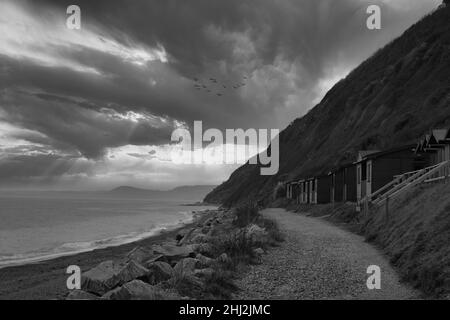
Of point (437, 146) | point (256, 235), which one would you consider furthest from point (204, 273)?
point (437, 146)

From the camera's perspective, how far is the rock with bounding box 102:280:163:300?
8.84 m

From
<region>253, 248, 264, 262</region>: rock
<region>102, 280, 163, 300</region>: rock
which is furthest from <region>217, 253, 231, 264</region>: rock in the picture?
<region>102, 280, 163, 300</region>: rock

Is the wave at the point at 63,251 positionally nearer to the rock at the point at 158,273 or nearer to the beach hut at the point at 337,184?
the rock at the point at 158,273

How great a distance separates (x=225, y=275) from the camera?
10.6 meters

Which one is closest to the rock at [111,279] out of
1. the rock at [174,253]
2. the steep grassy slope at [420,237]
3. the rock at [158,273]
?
the rock at [158,273]

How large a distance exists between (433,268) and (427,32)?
87839 millimetres

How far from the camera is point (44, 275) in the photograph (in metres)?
24.3

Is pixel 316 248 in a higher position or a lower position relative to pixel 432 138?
lower

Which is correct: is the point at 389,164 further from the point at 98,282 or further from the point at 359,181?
the point at 98,282

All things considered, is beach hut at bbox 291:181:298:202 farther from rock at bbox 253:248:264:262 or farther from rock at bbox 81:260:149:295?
rock at bbox 81:260:149:295

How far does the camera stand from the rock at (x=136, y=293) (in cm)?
884

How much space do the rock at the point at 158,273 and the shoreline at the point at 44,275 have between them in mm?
3896

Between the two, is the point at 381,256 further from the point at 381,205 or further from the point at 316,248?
the point at 381,205
